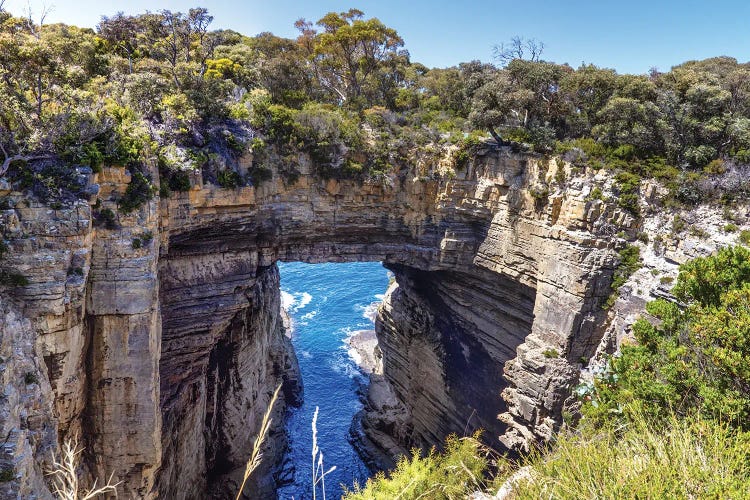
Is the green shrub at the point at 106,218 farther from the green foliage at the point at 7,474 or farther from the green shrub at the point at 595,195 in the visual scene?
the green shrub at the point at 595,195

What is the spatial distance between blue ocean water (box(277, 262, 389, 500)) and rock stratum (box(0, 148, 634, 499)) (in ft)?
7.31

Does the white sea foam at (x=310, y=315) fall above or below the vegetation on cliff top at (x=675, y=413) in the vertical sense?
below

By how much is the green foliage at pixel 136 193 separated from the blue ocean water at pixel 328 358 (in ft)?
37.4

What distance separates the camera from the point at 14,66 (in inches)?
561

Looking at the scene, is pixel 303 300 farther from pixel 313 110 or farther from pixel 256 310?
pixel 313 110

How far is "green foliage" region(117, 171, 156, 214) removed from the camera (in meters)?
15.2

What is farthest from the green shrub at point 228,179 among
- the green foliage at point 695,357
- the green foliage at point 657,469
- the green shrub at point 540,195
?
the green foliage at point 695,357

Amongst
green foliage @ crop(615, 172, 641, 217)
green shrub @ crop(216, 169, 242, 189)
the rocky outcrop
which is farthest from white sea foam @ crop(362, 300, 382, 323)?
the rocky outcrop

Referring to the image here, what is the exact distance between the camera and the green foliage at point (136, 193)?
1516 centimetres

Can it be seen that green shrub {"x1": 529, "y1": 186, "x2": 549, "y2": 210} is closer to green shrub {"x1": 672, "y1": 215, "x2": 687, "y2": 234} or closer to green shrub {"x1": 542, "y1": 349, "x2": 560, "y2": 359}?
green shrub {"x1": 672, "y1": 215, "x2": 687, "y2": 234}

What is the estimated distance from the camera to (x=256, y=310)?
26.5 metres

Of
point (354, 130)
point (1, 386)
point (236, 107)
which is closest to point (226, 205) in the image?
point (236, 107)

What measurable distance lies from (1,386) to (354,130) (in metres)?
18.2

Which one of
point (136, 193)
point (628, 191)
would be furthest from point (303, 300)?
point (628, 191)
